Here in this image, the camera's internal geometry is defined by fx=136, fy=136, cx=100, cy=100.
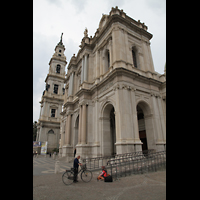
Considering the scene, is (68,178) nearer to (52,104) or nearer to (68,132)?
(68,132)

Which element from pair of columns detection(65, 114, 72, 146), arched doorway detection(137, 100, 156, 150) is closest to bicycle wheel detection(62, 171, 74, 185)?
arched doorway detection(137, 100, 156, 150)

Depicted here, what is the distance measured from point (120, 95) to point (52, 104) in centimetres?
3548

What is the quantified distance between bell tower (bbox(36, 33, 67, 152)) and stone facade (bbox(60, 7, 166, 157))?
20.7 meters

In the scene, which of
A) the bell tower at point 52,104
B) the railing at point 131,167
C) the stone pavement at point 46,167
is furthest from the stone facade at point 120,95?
the bell tower at point 52,104

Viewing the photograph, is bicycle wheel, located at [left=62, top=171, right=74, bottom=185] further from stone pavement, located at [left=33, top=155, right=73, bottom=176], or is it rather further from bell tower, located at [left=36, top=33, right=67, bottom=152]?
bell tower, located at [left=36, top=33, right=67, bottom=152]

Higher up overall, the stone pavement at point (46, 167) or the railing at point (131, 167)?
the railing at point (131, 167)

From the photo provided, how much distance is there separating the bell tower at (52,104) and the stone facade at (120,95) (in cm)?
2067

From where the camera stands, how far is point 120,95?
1433cm

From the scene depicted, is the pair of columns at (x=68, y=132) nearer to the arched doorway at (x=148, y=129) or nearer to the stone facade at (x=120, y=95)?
the stone facade at (x=120, y=95)

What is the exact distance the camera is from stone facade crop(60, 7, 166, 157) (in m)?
14.1

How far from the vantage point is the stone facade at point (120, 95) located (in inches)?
554
